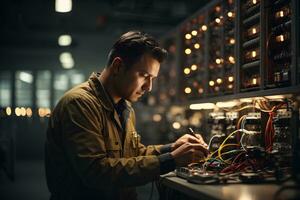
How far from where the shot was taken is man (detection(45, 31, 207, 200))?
200 centimetres

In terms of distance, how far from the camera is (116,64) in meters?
2.37

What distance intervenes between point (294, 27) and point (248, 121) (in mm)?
717

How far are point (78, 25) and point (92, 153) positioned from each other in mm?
8152

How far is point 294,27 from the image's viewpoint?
88.3 inches

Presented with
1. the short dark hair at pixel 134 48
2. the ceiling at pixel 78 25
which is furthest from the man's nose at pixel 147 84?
the ceiling at pixel 78 25

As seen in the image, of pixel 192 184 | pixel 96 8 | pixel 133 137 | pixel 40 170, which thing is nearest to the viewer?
pixel 192 184

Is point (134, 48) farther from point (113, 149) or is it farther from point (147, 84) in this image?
point (113, 149)

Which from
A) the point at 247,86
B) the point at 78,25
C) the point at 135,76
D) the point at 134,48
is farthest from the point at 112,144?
the point at 78,25

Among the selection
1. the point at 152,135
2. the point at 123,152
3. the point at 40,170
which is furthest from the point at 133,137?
the point at 40,170

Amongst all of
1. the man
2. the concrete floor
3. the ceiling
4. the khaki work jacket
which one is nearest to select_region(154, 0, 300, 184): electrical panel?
the man

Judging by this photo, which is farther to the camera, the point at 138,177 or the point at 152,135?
the point at 152,135

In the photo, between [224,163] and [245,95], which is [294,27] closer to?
[245,95]

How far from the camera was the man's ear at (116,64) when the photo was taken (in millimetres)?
2359

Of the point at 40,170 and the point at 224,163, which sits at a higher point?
the point at 224,163
